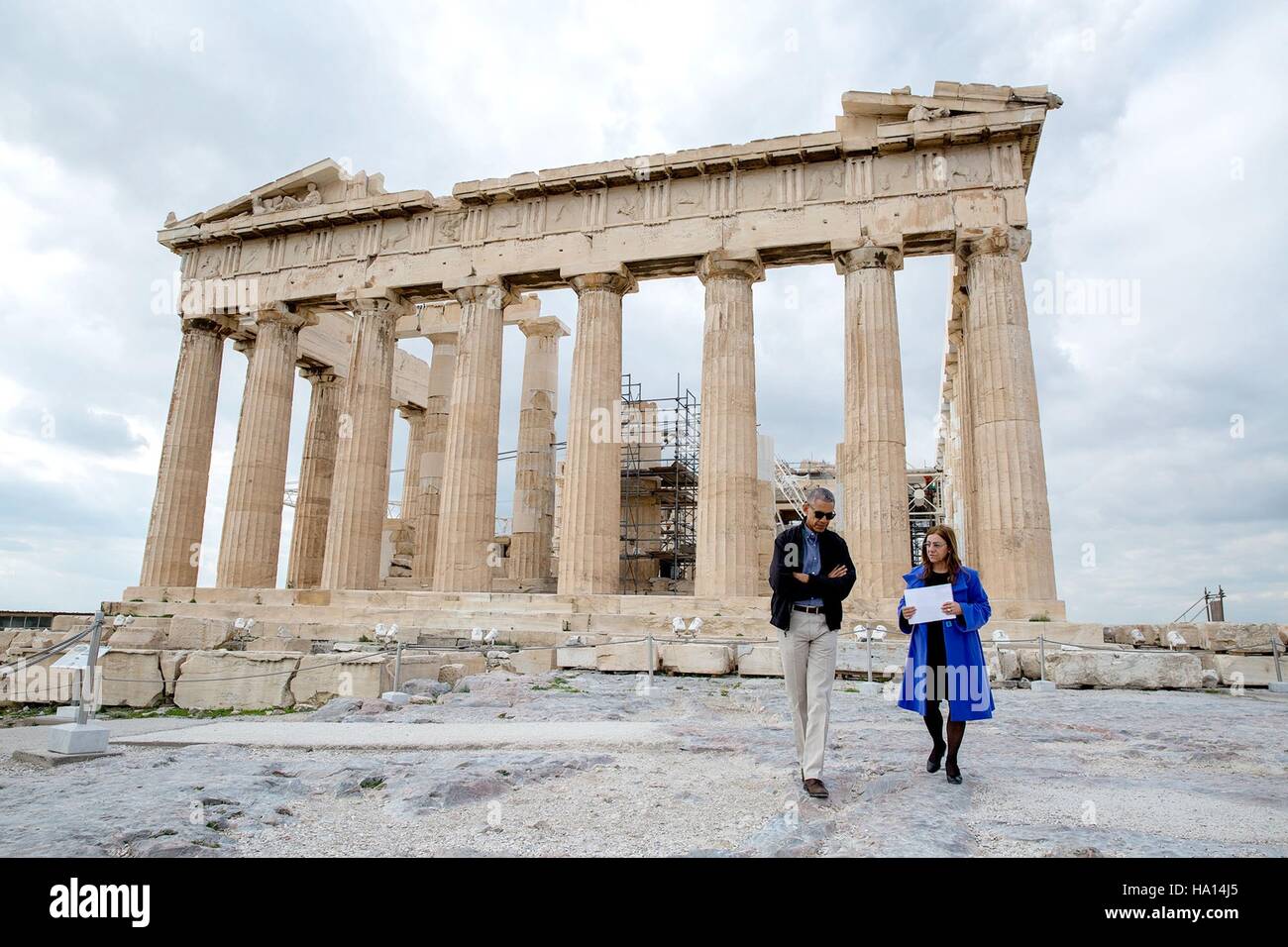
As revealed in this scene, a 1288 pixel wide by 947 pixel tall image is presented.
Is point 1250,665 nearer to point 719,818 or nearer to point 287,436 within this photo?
point 719,818

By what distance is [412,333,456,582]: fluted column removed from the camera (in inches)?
965

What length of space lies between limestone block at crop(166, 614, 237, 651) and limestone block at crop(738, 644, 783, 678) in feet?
A: 30.5

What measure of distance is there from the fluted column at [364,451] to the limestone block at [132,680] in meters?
9.22

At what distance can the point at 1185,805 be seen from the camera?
13.7 ft

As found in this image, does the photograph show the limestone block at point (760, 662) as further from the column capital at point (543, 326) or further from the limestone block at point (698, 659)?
the column capital at point (543, 326)

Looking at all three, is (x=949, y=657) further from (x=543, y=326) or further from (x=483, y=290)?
(x=543, y=326)

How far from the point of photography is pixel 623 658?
41.2 ft

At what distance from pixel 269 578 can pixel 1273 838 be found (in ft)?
75.0

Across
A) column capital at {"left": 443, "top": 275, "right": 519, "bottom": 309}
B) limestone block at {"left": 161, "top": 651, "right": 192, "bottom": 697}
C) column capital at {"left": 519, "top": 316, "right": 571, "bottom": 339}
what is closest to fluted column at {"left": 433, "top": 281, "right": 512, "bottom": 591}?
column capital at {"left": 443, "top": 275, "right": 519, "bottom": 309}

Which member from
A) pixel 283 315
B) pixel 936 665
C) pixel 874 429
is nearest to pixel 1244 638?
pixel 874 429

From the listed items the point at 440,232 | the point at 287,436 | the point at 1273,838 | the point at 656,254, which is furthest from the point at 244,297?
the point at 1273,838

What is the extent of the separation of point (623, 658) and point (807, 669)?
8.04 m
